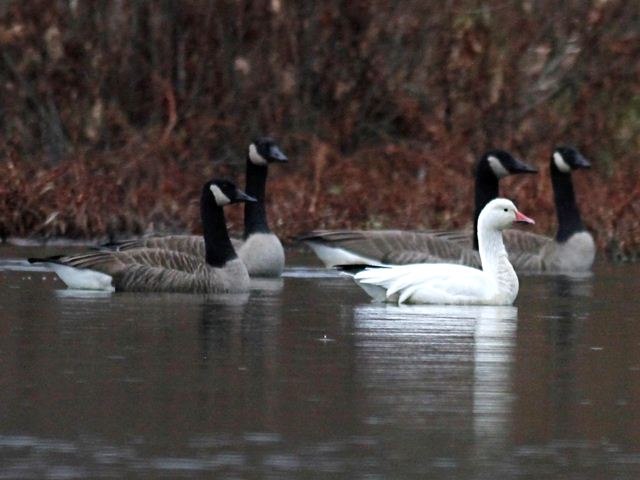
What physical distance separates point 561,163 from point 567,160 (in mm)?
70

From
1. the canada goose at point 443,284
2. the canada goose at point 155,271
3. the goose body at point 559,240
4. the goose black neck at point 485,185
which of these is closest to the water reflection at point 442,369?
the canada goose at point 443,284

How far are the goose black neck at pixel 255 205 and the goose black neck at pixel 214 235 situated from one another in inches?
40.2

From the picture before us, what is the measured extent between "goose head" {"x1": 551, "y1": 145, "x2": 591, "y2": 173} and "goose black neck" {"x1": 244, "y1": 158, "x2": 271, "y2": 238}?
9.87 feet

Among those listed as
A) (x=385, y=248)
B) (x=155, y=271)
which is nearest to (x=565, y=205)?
(x=385, y=248)

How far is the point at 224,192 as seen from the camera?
15406mm

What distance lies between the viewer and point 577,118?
892 inches

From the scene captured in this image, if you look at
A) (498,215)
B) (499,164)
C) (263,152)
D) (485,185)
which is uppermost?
(263,152)

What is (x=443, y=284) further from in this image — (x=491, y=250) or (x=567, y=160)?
(x=567, y=160)

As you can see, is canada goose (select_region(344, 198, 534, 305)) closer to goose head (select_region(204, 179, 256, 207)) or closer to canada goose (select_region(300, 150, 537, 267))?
goose head (select_region(204, 179, 256, 207))

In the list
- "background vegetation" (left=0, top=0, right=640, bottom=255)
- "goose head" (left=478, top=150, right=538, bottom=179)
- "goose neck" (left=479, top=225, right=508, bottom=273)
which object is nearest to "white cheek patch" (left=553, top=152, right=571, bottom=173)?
"goose head" (left=478, top=150, right=538, bottom=179)

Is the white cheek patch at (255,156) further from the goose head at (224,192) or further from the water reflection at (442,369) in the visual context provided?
the water reflection at (442,369)

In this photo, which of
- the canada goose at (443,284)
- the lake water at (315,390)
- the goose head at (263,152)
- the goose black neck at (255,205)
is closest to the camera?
the lake water at (315,390)

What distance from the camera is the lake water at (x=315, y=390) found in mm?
7012

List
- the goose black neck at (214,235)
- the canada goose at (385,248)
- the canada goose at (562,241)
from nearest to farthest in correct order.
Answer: the goose black neck at (214,235) → the canada goose at (385,248) → the canada goose at (562,241)
